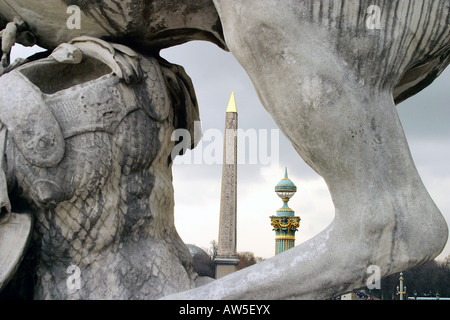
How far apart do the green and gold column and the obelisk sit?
149 inches

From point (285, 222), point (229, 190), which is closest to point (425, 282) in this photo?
point (285, 222)

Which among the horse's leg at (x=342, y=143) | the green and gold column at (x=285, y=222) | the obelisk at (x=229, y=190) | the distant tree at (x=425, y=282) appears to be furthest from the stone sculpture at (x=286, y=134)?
the distant tree at (x=425, y=282)

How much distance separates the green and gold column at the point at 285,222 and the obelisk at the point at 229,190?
3791mm

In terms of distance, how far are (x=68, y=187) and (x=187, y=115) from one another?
42 cm

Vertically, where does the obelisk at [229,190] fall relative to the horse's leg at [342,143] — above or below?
above

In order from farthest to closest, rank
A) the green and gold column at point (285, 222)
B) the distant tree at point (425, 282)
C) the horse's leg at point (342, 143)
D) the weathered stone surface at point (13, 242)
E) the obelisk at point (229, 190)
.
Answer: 1. the distant tree at point (425, 282)
2. the green and gold column at point (285, 222)
3. the obelisk at point (229, 190)
4. the weathered stone surface at point (13, 242)
5. the horse's leg at point (342, 143)

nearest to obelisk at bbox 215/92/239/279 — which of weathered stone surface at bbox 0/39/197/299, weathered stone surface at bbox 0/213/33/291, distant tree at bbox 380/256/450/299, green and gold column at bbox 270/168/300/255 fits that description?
green and gold column at bbox 270/168/300/255

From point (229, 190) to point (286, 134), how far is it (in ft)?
28.2

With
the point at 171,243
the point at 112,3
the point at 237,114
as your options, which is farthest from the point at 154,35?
the point at 237,114

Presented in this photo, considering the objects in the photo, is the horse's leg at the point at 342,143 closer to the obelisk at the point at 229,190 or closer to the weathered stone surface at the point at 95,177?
the weathered stone surface at the point at 95,177

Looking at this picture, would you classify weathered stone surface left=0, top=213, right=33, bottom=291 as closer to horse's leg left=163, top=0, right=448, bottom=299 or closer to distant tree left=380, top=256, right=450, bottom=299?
horse's leg left=163, top=0, right=448, bottom=299

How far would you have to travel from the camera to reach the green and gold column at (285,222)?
14.2 m

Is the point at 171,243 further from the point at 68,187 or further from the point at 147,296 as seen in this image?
the point at 68,187

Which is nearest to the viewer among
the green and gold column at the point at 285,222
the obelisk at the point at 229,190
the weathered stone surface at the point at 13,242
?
the weathered stone surface at the point at 13,242
